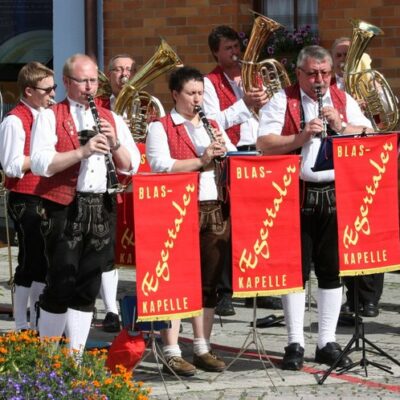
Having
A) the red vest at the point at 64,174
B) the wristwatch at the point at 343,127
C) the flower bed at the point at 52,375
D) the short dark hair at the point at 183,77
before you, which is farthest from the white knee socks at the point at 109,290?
the flower bed at the point at 52,375

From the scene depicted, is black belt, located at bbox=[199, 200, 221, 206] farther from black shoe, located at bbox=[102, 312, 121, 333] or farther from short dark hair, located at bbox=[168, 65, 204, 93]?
black shoe, located at bbox=[102, 312, 121, 333]

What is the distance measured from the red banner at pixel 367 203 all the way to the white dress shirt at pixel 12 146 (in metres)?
1.94

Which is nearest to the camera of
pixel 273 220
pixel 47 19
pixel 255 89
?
pixel 273 220

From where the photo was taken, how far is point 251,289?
7.74m

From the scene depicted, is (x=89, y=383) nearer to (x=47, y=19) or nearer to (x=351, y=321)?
(x=351, y=321)

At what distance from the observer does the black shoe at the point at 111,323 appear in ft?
31.1

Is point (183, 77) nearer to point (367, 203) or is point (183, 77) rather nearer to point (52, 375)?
point (367, 203)

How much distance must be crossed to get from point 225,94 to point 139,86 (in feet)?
2.07

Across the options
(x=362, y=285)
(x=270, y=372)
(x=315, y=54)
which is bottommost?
(x=270, y=372)

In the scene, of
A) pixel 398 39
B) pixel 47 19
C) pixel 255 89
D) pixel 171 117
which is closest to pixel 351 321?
pixel 255 89

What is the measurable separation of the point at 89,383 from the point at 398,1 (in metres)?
6.80

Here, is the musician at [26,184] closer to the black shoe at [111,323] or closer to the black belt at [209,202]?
the black shoe at [111,323]

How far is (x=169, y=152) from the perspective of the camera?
26.3 ft

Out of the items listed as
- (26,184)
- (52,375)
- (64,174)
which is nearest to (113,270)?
(26,184)
